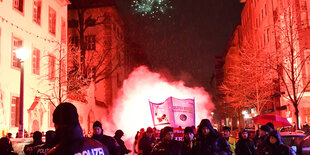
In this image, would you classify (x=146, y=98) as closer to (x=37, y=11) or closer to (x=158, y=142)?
(x=37, y=11)

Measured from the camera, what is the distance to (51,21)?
25.4 m

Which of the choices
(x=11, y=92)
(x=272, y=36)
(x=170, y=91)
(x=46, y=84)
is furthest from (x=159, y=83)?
(x=272, y=36)

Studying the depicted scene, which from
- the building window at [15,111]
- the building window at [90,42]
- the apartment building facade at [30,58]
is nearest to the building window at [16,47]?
the apartment building facade at [30,58]

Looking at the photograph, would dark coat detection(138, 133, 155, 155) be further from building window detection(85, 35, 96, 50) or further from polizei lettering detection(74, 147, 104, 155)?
building window detection(85, 35, 96, 50)

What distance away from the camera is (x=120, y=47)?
47.9m

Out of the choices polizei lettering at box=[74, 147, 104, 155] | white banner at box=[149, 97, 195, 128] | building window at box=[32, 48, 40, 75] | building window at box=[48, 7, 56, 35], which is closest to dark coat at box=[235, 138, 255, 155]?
white banner at box=[149, 97, 195, 128]

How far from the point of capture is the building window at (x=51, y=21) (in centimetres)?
2495

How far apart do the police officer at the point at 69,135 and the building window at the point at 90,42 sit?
38744mm

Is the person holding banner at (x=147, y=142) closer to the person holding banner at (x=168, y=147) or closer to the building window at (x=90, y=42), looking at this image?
the person holding banner at (x=168, y=147)

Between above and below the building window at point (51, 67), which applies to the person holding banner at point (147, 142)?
below

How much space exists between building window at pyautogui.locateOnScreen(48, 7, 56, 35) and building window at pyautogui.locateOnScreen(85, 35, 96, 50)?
15.0 meters

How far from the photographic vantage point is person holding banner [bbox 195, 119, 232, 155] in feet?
20.9

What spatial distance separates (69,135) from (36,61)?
21.1 m

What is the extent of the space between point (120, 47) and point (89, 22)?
8.38 m
